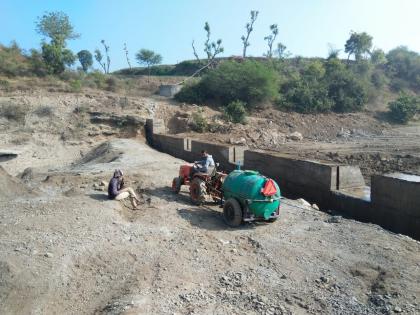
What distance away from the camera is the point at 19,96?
73.2 ft

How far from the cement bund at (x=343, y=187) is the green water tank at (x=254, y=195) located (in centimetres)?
261

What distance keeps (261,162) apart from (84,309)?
28.4ft

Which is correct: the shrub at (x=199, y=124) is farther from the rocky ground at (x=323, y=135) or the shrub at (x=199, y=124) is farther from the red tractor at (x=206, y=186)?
the red tractor at (x=206, y=186)

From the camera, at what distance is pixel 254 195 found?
8.48 m

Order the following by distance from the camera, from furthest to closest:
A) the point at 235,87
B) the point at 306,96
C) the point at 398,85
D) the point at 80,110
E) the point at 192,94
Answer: the point at 398,85 < the point at 306,96 < the point at 235,87 < the point at 192,94 < the point at 80,110

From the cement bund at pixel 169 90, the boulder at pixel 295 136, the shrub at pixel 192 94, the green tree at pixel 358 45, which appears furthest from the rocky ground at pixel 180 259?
the green tree at pixel 358 45

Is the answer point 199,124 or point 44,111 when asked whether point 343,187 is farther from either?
point 44,111

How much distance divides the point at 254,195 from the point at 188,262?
2.07m

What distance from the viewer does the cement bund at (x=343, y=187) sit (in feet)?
30.1

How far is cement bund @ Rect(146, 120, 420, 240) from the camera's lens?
30.1 feet

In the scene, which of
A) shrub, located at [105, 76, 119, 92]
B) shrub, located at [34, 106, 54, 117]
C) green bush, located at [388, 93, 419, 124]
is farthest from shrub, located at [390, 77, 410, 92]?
shrub, located at [34, 106, 54, 117]

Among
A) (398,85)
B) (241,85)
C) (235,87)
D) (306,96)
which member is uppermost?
(398,85)

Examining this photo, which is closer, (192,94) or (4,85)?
(4,85)

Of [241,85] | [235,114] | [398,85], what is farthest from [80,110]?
[398,85]
